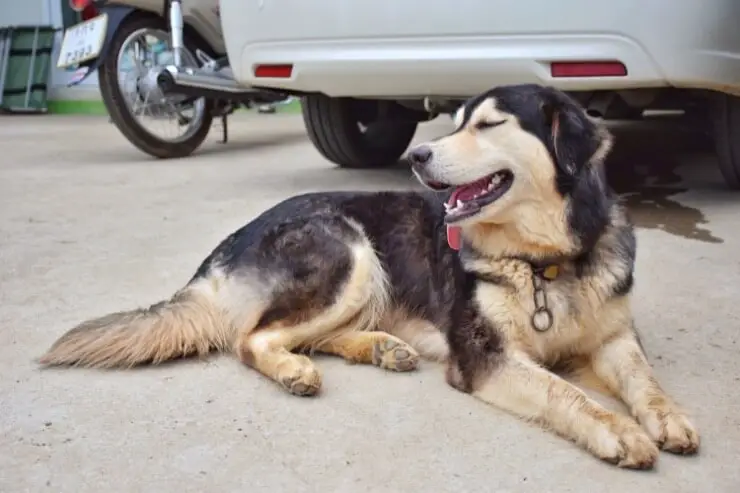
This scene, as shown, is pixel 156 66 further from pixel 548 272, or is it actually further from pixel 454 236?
pixel 548 272

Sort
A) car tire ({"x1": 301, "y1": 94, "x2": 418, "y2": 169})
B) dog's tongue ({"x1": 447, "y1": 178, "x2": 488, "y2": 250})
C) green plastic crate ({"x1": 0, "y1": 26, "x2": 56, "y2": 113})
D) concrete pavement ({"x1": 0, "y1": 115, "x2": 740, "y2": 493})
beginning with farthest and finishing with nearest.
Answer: green plastic crate ({"x1": 0, "y1": 26, "x2": 56, "y2": 113})
car tire ({"x1": 301, "y1": 94, "x2": 418, "y2": 169})
dog's tongue ({"x1": 447, "y1": 178, "x2": 488, "y2": 250})
concrete pavement ({"x1": 0, "y1": 115, "x2": 740, "y2": 493})

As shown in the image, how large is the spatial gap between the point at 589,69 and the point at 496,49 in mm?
431

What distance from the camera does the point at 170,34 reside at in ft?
21.5

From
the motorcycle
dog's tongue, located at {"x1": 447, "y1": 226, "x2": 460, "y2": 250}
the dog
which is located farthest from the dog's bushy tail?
the motorcycle

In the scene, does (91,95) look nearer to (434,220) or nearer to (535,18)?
(535,18)

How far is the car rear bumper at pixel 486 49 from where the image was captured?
3.83m

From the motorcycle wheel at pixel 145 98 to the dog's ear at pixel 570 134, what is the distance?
4.38 meters

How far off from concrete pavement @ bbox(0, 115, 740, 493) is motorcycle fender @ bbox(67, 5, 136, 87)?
1.98 metres

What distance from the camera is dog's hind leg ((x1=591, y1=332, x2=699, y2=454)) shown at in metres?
1.96

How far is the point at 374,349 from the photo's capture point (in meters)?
2.61

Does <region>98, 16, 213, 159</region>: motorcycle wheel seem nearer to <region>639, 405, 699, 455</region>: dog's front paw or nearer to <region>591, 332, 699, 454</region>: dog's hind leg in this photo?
<region>591, 332, 699, 454</region>: dog's hind leg

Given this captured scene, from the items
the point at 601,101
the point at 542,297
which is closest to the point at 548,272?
the point at 542,297

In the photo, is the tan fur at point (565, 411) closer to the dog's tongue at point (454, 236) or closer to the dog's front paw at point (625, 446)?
the dog's front paw at point (625, 446)

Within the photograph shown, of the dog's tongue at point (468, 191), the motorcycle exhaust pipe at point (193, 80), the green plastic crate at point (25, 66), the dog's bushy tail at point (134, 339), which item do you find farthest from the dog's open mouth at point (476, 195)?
the green plastic crate at point (25, 66)
